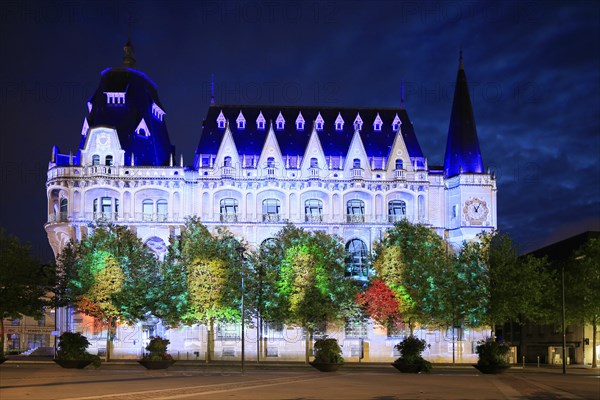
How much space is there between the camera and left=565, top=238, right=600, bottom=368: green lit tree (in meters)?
87.0

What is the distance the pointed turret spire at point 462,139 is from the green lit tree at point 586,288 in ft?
67.2

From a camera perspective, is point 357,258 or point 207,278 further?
point 357,258

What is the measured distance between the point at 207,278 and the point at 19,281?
22.0m

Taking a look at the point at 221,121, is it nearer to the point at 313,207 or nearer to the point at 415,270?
the point at 313,207

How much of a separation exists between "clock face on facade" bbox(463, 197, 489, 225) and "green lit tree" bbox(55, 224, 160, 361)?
139 feet

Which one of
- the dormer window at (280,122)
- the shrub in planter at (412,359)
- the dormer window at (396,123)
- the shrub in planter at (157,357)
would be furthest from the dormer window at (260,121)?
the shrub in planter at (412,359)

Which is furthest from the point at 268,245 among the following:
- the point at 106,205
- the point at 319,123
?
the point at 319,123

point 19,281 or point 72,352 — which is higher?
point 19,281

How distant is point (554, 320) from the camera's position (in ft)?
309

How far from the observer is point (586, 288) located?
87.6 meters

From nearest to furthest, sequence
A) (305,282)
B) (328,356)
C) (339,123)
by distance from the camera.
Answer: (328,356)
(305,282)
(339,123)

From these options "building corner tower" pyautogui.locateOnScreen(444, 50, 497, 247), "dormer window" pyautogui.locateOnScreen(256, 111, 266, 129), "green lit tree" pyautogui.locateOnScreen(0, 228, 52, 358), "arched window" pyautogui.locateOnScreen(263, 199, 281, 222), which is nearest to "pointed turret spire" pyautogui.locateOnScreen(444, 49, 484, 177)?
"building corner tower" pyautogui.locateOnScreen(444, 50, 497, 247)

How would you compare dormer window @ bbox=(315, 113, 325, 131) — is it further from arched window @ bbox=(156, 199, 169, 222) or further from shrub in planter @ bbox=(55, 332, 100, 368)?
shrub in planter @ bbox=(55, 332, 100, 368)

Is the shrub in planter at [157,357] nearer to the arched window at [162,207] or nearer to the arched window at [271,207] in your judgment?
the arched window at [162,207]
